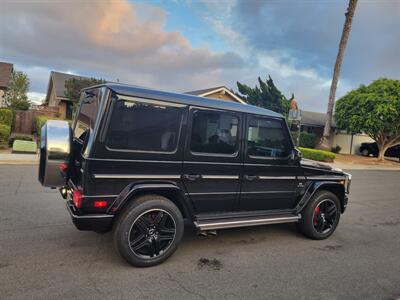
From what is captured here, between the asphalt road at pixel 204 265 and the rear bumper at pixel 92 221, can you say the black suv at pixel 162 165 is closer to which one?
the rear bumper at pixel 92 221

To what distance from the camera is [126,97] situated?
3545 millimetres

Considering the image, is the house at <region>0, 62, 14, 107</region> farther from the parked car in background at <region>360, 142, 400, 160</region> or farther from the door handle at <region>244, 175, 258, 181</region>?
the parked car in background at <region>360, 142, 400, 160</region>

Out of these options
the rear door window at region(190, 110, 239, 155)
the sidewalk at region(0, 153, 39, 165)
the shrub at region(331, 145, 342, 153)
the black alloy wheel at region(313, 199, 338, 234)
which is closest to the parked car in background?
the shrub at region(331, 145, 342, 153)

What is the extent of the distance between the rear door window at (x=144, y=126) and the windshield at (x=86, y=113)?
0.32m

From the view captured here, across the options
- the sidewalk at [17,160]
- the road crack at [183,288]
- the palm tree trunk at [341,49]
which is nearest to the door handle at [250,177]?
the road crack at [183,288]

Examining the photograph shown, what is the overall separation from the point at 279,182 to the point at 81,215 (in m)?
2.85

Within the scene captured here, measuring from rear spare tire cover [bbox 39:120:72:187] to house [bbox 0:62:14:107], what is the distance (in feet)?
78.0

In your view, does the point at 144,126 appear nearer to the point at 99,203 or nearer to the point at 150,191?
the point at 150,191

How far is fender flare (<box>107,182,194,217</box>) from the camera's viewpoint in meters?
A: 3.55

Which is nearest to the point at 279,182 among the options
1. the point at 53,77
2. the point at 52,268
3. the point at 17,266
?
the point at 52,268

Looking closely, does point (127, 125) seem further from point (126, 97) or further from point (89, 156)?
point (89, 156)

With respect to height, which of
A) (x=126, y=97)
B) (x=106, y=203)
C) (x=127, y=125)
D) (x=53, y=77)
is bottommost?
(x=106, y=203)

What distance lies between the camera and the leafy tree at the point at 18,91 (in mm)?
25381

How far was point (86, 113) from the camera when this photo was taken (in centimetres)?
411
